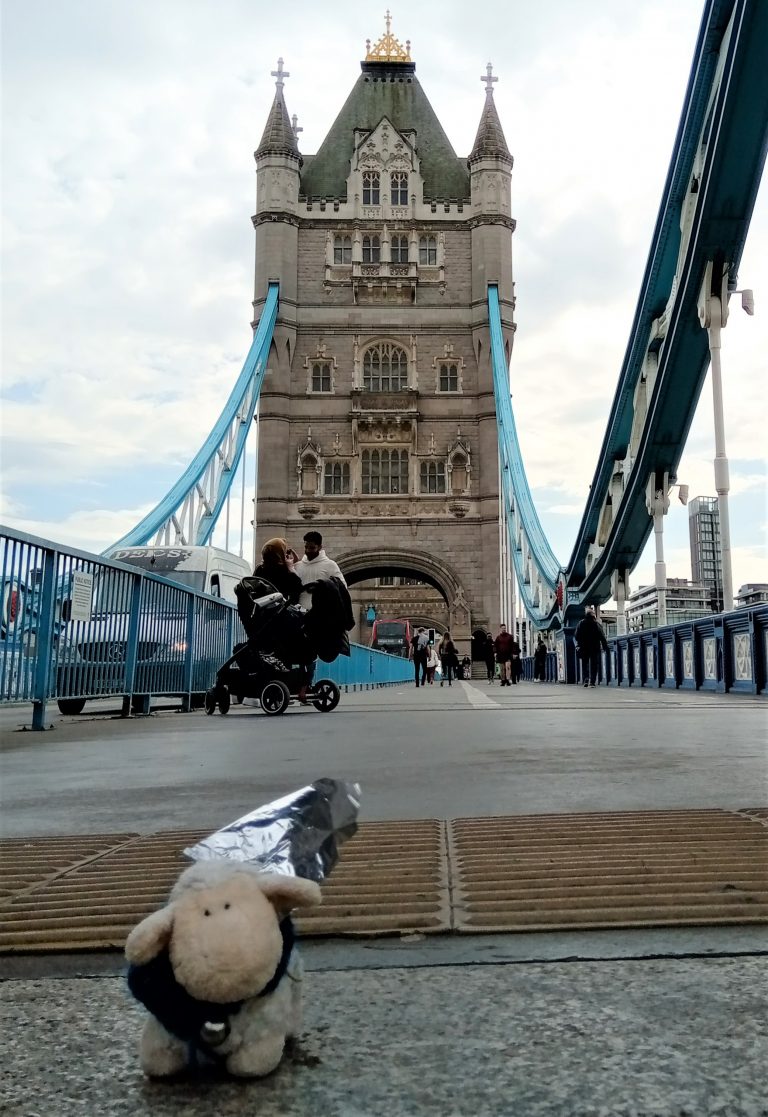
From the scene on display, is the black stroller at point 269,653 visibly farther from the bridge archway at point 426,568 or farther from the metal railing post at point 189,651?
the bridge archway at point 426,568

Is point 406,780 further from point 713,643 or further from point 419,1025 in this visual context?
point 713,643

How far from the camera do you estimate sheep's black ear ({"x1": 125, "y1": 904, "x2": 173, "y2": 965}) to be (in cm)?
72

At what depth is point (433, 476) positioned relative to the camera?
32.9m

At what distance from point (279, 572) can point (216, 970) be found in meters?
5.82

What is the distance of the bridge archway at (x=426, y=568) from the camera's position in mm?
31328

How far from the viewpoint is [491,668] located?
94.3 feet

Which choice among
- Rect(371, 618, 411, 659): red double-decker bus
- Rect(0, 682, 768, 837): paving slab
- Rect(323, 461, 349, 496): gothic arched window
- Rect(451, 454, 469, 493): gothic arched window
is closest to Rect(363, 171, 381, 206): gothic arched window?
Rect(323, 461, 349, 496): gothic arched window

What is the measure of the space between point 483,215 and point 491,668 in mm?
16172

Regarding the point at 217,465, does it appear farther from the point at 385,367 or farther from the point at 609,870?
the point at 609,870

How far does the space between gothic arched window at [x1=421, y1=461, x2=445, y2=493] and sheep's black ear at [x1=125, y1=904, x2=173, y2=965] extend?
105 ft

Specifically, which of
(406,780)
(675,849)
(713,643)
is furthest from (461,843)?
(713,643)

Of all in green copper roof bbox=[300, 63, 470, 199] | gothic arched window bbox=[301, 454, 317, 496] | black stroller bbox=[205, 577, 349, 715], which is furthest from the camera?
green copper roof bbox=[300, 63, 470, 199]

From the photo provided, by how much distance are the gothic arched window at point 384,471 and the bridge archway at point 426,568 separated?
229 cm

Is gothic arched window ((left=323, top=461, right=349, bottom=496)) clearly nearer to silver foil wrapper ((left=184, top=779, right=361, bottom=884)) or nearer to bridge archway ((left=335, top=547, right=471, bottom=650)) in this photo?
bridge archway ((left=335, top=547, right=471, bottom=650))
